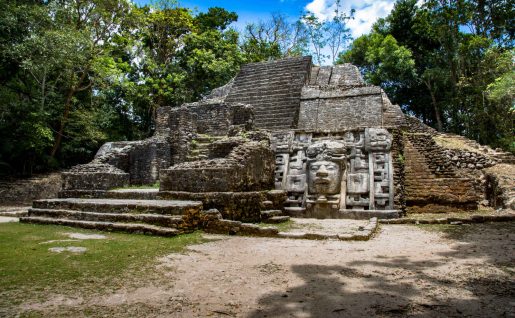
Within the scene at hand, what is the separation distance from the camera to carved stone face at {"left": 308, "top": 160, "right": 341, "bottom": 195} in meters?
8.10

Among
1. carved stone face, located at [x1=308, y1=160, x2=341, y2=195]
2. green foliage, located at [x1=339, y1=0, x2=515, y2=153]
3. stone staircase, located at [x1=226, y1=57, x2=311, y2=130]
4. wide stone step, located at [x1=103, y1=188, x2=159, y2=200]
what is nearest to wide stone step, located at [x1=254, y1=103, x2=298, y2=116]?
stone staircase, located at [x1=226, y1=57, x2=311, y2=130]

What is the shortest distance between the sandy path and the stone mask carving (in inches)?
122

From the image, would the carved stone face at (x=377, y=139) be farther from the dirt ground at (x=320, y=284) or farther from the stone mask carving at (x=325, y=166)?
the dirt ground at (x=320, y=284)

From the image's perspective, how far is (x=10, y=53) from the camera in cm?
1278

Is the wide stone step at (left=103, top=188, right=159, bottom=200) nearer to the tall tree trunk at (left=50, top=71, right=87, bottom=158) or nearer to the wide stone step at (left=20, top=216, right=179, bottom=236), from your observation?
the wide stone step at (left=20, top=216, right=179, bottom=236)

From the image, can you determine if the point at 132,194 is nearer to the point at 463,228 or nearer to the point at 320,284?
the point at 320,284

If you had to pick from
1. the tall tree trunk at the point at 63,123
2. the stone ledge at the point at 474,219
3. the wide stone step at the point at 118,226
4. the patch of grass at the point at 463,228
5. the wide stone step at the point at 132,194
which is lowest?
the wide stone step at the point at 118,226

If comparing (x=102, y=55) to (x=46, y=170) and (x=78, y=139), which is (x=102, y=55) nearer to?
(x=78, y=139)

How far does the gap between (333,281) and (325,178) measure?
491 cm

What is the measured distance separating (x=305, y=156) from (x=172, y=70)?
16012 mm

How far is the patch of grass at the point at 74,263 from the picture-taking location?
117 inches

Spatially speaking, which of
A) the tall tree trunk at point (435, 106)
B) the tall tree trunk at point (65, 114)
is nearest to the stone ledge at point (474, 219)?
the tall tree trunk at point (65, 114)

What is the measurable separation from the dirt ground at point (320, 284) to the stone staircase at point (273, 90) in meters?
10.5

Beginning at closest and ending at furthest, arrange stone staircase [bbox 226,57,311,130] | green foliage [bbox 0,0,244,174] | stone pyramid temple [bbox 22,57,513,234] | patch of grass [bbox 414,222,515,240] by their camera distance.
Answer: patch of grass [bbox 414,222,515,240] < stone pyramid temple [bbox 22,57,513,234] < green foliage [bbox 0,0,244,174] < stone staircase [bbox 226,57,311,130]
